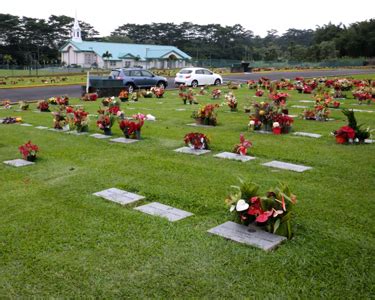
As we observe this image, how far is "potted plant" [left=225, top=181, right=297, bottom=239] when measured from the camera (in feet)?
12.7

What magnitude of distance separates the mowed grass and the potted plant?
228mm

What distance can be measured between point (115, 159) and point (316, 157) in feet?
11.0

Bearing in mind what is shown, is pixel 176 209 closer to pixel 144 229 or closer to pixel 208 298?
pixel 144 229

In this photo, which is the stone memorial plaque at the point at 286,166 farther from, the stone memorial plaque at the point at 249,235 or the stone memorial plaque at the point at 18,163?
the stone memorial plaque at the point at 18,163

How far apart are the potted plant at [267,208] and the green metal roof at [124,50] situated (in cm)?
7085

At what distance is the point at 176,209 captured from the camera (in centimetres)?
468

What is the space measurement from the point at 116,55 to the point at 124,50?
2.35m

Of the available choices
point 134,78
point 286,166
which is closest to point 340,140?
point 286,166

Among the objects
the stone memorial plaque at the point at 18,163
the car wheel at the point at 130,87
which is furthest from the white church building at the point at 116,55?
the stone memorial plaque at the point at 18,163

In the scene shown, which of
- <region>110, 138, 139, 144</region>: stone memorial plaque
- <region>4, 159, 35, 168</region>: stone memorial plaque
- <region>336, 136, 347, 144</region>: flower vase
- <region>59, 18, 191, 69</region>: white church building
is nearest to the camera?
<region>4, 159, 35, 168</region>: stone memorial plaque

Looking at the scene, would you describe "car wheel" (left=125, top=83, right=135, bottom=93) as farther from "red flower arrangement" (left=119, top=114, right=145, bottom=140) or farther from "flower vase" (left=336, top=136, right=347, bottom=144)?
"flower vase" (left=336, top=136, right=347, bottom=144)

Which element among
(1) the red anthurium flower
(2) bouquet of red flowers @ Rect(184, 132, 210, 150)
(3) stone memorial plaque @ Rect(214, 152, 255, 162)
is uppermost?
(2) bouquet of red flowers @ Rect(184, 132, 210, 150)

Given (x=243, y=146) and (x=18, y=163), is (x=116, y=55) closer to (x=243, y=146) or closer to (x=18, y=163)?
(x=18, y=163)

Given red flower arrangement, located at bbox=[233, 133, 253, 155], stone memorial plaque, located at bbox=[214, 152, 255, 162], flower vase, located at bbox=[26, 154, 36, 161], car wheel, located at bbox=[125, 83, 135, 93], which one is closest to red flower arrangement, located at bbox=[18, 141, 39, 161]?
flower vase, located at bbox=[26, 154, 36, 161]
